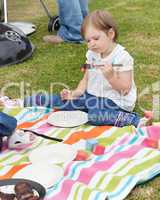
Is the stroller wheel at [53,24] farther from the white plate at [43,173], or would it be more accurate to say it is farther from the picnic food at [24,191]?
the picnic food at [24,191]

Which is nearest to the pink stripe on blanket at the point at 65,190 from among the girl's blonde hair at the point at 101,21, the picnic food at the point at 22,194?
the picnic food at the point at 22,194

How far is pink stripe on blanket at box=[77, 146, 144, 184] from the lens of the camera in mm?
2200

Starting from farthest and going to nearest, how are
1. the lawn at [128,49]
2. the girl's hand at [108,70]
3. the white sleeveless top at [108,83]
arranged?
the lawn at [128,49] → the white sleeveless top at [108,83] → the girl's hand at [108,70]

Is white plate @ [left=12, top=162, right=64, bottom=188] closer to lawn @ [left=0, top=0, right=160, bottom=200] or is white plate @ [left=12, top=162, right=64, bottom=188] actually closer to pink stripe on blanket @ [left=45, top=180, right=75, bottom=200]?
pink stripe on blanket @ [left=45, top=180, right=75, bottom=200]

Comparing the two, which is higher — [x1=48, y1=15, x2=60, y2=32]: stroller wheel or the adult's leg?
the adult's leg

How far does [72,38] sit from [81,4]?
0.33 m

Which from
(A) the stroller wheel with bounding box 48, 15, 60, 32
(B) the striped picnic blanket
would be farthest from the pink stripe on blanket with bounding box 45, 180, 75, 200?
(A) the stroller wheel with bounding box 48, 15, 60, 32

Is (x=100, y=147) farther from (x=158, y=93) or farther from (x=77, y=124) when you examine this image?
(x=158, y=93)

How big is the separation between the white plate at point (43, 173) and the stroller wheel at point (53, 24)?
9.00ft

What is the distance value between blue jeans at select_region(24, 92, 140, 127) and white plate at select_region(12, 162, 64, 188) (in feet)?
1.97

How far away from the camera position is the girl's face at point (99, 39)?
2742 mm

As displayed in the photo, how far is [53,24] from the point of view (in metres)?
4.83

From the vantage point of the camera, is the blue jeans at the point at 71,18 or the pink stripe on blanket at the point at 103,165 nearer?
the pink stripe on blanket at the point at 103,165

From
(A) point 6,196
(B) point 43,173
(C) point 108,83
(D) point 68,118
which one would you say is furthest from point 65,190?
(C) point 108,83
